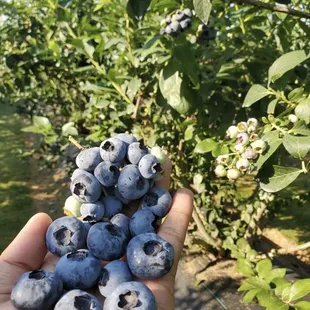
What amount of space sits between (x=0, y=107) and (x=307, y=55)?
9.55 m

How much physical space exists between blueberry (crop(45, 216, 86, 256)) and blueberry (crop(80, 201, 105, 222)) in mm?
36

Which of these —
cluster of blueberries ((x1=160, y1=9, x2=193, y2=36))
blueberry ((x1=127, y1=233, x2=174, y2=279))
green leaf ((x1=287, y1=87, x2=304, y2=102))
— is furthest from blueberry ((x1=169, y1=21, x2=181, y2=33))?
blueberry ((x1=127, y1=233, x2=174, y2=279))

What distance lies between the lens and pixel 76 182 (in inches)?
44.9

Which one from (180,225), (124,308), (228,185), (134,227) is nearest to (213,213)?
(228,185)

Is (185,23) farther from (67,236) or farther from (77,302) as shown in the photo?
(77,302)

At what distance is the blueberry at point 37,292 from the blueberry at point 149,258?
18 cm

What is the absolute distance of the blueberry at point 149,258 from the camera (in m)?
1.00

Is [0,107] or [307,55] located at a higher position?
[307,55]

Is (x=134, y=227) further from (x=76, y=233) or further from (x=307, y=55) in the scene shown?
(x=307, y=55)

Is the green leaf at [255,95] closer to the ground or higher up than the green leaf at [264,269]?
→ higher up

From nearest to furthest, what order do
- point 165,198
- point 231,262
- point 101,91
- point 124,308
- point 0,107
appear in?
point 124,308 < point 165,198 < point 101,91 < point 231,262 < point 0,107

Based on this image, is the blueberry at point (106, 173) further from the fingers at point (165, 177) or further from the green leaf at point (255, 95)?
the green leaf at point (255, 95)

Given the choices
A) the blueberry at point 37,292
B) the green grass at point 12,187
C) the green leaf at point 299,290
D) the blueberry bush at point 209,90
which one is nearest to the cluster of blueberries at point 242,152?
the blueberry bush at point 209,90

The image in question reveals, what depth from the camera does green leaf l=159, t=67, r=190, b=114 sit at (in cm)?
158
